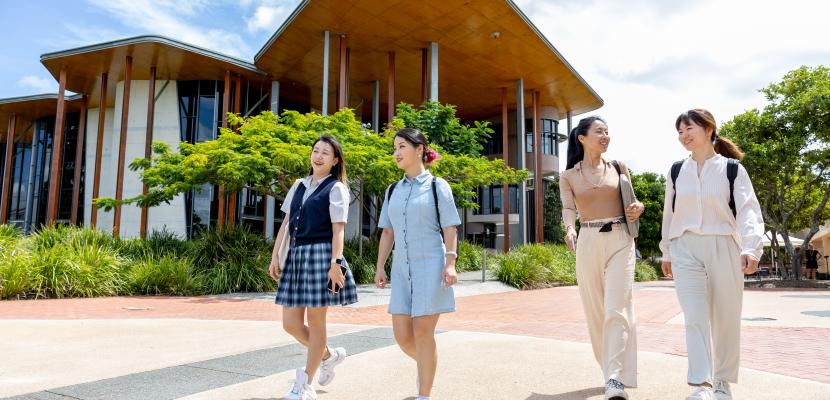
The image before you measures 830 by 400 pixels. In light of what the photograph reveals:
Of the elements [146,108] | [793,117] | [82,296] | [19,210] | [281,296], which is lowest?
[82,296]

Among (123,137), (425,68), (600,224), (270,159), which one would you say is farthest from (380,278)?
(123,137)

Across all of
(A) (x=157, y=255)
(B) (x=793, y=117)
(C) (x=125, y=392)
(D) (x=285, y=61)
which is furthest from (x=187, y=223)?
(B) (x=793, y=117)

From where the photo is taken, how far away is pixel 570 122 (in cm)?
3444

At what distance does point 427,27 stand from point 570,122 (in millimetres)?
16965

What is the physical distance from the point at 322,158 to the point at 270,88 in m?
24.5

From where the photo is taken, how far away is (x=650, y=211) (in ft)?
103

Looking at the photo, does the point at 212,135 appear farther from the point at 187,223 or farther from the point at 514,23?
the point at 514,23

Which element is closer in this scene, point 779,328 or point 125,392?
point 125,392

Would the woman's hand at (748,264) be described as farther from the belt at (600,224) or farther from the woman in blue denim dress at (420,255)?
the woman in blue denim dress at (420,255)

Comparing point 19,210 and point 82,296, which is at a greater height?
point 19,210

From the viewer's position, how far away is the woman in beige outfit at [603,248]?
340 centimetres

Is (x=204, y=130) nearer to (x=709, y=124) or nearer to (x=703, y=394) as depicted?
(x=709, y=124)

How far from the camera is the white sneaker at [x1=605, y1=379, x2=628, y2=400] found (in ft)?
10.5

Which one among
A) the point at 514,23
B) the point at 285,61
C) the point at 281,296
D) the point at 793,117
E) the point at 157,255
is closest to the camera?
the point at 281,296
